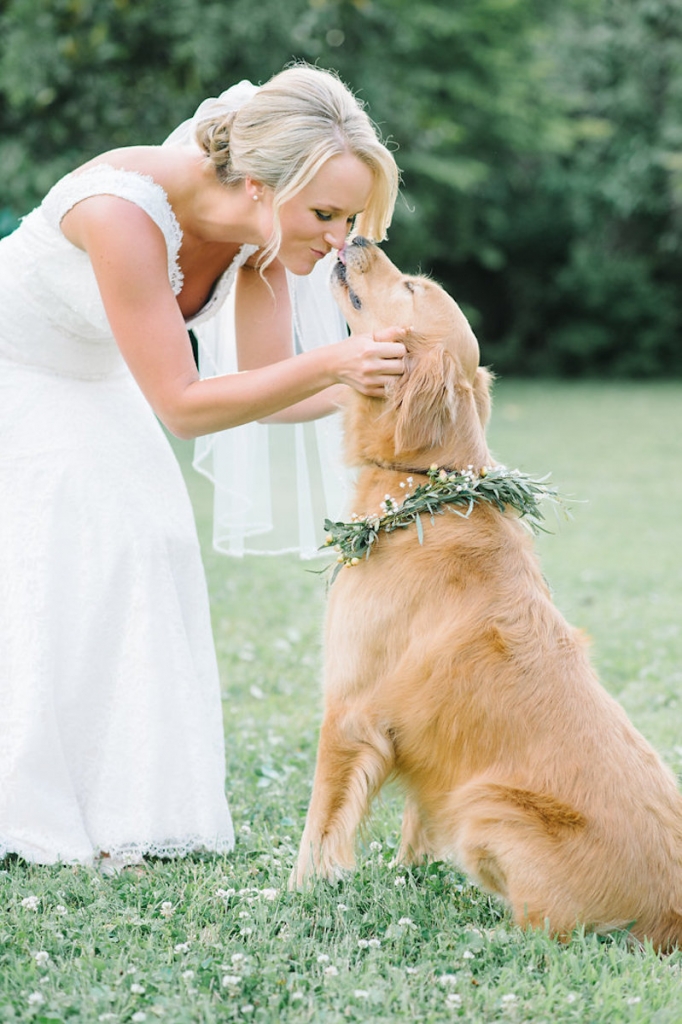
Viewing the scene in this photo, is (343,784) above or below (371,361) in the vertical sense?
below

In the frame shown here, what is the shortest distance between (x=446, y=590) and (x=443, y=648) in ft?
0.58

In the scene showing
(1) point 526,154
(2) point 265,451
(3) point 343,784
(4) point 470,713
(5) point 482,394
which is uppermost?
(1) point 526,154

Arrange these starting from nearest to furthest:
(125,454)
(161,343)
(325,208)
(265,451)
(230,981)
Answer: (230,981) < (161,343) < (325,208) < (125,454) < (265,451)

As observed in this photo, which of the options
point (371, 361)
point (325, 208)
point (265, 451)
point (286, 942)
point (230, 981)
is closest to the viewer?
point (230, 981)

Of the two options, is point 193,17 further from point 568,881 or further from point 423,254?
point 568,881

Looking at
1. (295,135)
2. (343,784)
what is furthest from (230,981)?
(295,135)

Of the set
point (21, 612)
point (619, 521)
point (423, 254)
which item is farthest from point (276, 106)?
point (423, 254)

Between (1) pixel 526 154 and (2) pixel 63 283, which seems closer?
(2) pixel 63 283

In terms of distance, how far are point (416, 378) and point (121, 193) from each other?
111 cm

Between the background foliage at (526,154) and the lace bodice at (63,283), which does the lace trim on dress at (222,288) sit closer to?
the lace bodice at (63,283)

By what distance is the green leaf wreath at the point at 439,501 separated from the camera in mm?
3395

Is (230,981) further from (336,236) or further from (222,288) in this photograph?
(222,288)

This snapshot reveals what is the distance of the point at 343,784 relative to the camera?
3.32 meters

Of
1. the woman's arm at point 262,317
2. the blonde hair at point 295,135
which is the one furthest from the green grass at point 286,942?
the woman's arm at point 262,317
